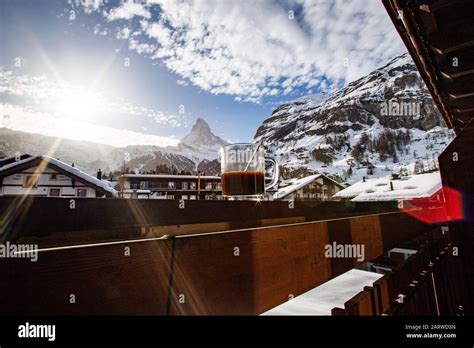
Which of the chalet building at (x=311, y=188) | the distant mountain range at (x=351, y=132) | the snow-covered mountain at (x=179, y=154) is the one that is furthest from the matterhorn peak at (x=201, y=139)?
the chalet building at (x=311, y=188)

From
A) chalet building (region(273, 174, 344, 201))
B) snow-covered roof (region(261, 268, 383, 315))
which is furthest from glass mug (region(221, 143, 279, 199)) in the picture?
chalet building (region(273, 174, 344, 201))

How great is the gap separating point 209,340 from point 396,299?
102 centimetres

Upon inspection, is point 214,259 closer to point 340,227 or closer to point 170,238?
point 170,238

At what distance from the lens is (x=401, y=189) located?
60.1 ft

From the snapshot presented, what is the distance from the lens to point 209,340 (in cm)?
67

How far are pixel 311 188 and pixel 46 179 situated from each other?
23848 mm

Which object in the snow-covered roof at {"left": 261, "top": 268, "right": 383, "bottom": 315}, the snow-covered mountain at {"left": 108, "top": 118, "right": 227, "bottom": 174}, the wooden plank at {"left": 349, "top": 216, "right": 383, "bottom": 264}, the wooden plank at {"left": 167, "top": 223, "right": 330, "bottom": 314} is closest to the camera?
the wooden plank at {"left": 167, "top": 223, "right": 330, "bottom": 314}

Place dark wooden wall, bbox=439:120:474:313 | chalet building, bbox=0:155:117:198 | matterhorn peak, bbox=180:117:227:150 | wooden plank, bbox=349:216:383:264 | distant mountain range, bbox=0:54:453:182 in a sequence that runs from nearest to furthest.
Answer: wooden plank, bbox=349:216:383:264, dark wooden wall, bbox=439:120:474:313, chalet building, bbox=0:155:117:198, distant mountain range, bbox=0:54:453:182, matterhorn peak, bbox=180:117:227:150

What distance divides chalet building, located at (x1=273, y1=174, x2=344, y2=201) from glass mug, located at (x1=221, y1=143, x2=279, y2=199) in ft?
76.8

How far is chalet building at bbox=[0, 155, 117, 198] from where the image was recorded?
41.7 ft

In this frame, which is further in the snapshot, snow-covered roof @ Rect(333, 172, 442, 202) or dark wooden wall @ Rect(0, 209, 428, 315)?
snow-covered roof @ Rect(333, 172, 442, 202)

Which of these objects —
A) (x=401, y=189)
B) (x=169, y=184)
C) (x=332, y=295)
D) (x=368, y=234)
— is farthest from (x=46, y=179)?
(x=401, y=189)

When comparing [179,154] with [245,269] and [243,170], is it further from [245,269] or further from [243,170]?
[245,269]

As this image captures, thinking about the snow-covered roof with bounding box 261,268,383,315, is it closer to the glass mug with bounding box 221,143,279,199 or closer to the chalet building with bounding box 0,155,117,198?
the glass mug with bounding box 221,143,279,199
